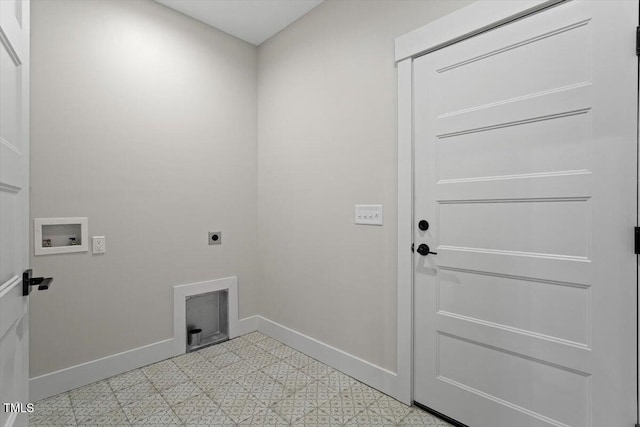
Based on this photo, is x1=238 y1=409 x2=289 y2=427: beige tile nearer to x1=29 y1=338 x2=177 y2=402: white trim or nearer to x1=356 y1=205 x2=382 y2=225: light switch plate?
x1=29 y1=338 x2=177 y2=402: white trim

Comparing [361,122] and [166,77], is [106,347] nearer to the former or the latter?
[166,77]

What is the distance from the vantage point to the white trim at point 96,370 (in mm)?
1926

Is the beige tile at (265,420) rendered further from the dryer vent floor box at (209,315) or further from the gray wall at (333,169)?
the dryer vent floor box at (209,315)

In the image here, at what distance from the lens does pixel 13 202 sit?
1167 millimetres

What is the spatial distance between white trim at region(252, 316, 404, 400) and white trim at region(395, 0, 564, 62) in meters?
1.85

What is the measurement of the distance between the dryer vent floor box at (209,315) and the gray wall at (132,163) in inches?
6.6

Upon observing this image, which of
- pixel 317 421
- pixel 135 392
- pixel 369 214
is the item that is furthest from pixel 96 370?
pixel 369 214

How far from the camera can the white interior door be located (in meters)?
1.24

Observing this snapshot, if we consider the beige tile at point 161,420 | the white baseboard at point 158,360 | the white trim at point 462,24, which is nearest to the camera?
the white trim at point 462,24

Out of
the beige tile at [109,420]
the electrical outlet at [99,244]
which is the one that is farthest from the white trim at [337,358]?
the electrical outlet at [99,244]

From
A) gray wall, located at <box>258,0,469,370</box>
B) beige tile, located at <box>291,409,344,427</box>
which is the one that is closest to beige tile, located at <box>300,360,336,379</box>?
gray wall, located at <box>258,0,469,370</box>

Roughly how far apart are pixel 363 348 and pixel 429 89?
5.28ft

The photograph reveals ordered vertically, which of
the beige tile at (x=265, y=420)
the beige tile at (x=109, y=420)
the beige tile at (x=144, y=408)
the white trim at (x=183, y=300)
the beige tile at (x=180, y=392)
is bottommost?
the beige tile at (x=265, y=420)

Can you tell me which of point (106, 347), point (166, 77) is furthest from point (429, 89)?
point (106, 347)
